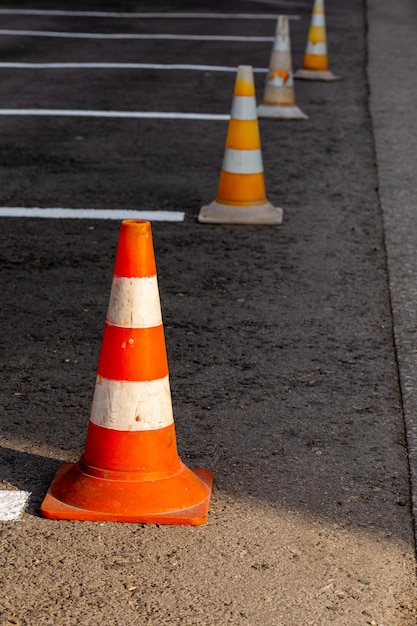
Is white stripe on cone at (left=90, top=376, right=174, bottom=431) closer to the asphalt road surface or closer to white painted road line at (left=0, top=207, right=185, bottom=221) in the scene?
the asphalt road surface

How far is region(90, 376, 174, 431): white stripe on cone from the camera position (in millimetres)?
3424

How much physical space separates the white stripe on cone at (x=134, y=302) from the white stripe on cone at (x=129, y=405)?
0.61 ft

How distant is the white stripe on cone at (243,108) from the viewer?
6719 millimetres

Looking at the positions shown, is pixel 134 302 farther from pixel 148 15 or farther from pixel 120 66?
pixel 148 15

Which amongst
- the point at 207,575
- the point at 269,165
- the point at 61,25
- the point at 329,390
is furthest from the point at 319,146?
the point at 61,25

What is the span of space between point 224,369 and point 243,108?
2.65m

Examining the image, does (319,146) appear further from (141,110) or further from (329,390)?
(329,390)

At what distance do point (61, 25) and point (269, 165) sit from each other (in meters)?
9.69

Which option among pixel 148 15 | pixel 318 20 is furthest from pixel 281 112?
pixel 148 15

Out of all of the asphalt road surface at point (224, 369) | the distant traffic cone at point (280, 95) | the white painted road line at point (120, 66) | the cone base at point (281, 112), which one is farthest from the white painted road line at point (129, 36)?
the cone base at point (281, 112)

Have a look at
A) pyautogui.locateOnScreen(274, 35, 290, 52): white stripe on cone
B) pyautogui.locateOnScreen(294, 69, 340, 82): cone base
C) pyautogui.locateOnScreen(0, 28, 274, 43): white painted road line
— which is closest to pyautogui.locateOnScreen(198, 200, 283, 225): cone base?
pyautogui.locateOnScreen(274, 35, 290, 52): white stripe on cone

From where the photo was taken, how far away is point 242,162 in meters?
6.82

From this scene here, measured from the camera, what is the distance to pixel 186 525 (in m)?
3.30

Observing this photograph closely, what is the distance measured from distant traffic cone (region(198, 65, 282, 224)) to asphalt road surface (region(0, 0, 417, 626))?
105 mm
